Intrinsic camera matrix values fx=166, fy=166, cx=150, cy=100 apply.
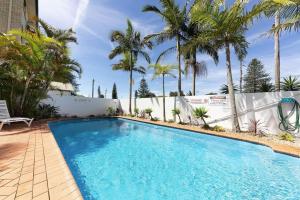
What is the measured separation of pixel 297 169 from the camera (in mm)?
4355

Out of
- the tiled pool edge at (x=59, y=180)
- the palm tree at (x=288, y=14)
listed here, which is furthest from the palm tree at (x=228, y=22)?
the tiled pool edge at (x=59, y=180)

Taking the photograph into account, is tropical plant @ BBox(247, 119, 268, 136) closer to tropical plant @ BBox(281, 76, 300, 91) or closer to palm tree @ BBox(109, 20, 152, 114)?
tropical plant @ BBox(281, 76, 300, 91)

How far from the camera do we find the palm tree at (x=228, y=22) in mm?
8000

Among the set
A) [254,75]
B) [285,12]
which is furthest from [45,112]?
[254,75]

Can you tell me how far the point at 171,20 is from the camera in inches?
503

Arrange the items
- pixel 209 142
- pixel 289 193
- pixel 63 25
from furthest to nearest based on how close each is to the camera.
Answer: pixel 63 25 < pixel 209 142 < pixel 289 193

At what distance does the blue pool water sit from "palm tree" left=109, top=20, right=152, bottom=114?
12.4 metres

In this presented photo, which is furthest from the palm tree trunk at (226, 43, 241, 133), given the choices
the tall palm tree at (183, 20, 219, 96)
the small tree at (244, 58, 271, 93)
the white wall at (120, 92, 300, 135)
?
the small tree at (244, 58, 271, 93)

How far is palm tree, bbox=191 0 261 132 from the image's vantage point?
800 cm

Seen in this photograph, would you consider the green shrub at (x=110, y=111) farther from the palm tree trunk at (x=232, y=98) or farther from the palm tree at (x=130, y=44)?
the palm tree trunk at (x=232, y=98)

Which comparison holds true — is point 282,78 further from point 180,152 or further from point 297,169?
point 180,152

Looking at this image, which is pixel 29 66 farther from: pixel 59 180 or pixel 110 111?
pixel 110 111

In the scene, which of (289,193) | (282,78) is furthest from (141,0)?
(289,193)

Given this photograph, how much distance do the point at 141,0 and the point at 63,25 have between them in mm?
6312
